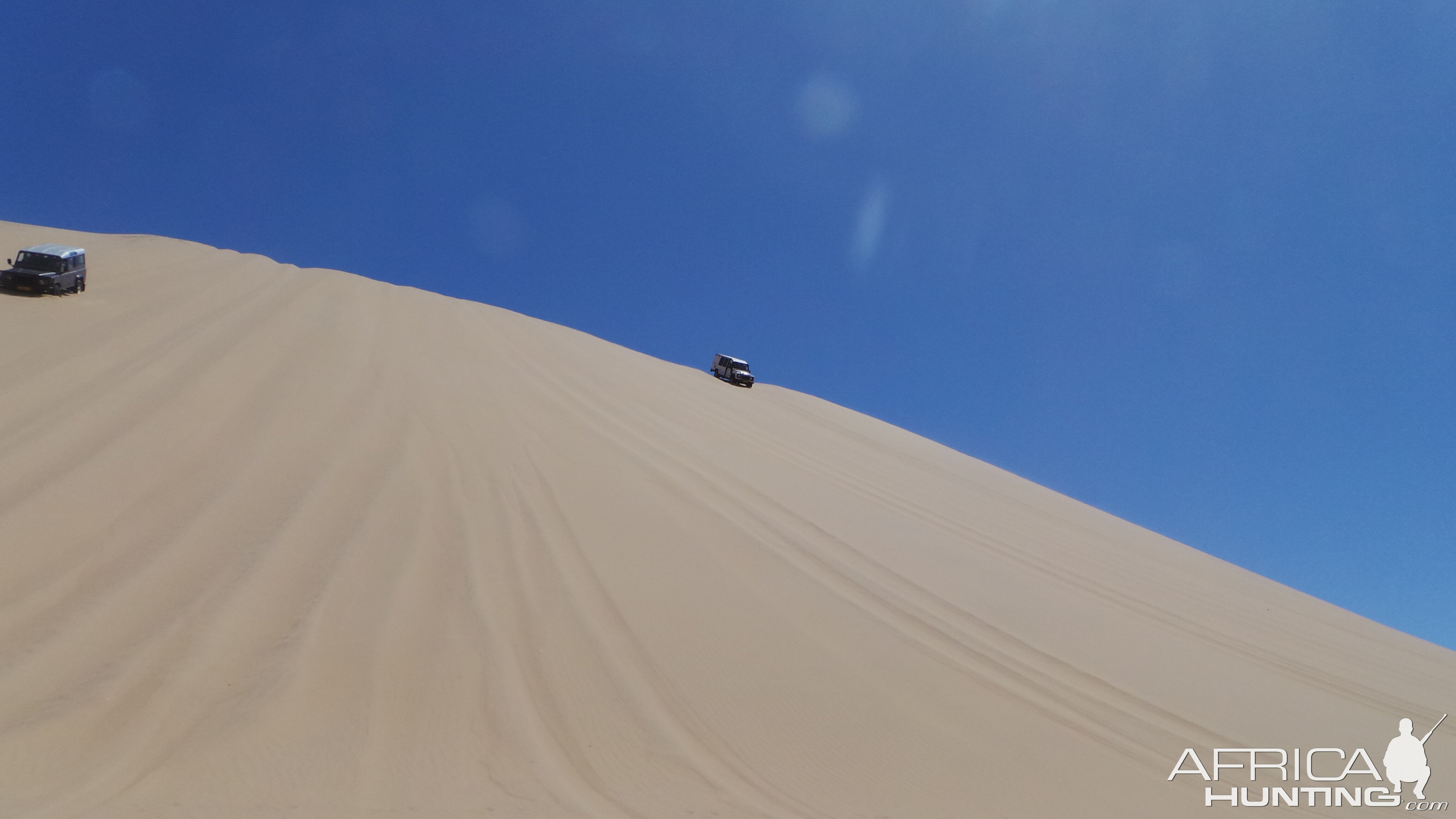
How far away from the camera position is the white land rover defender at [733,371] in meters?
25.0

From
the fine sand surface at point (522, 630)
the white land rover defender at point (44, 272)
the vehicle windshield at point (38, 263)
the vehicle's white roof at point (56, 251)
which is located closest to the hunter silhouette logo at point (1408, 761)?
the fine sand surface at point (522, 630)

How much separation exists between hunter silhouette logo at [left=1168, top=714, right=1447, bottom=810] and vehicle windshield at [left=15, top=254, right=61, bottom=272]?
16.9 metres

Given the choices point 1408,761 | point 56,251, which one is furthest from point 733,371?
point 1408,761

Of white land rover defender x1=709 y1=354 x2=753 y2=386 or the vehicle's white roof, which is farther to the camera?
white land rover defender x1=709 y1=354 x2=753 y2=386

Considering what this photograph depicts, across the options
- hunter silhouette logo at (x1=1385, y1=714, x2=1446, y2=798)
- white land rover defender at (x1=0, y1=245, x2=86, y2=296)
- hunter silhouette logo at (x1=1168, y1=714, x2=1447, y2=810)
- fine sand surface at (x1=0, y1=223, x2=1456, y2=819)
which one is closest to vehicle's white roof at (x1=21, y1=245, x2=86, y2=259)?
white land rover defender at (x1=0, y1=245, x2=86, y2=296)

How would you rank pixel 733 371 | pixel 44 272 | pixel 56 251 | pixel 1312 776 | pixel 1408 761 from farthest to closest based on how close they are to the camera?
pixel 733 371
pixel 56 251
pixel 44 272
pixel 1408 761
pixel 1312 776

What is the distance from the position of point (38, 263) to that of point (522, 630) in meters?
12.6

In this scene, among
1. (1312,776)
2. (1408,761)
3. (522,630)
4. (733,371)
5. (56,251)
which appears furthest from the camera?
(733,371)

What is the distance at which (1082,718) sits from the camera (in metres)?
5.66

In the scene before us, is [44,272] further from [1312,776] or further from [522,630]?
[1312,776]

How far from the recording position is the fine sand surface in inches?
150

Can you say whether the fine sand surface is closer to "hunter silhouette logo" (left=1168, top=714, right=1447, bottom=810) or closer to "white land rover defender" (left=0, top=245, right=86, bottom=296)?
"hunter silhouette logo" (left=1168, top=714, right=1447, bottom=810)

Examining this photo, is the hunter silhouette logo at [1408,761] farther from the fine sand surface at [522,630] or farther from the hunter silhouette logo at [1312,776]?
the fine sand surface at [522,630]

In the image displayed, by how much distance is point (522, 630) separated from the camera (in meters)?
5.24
